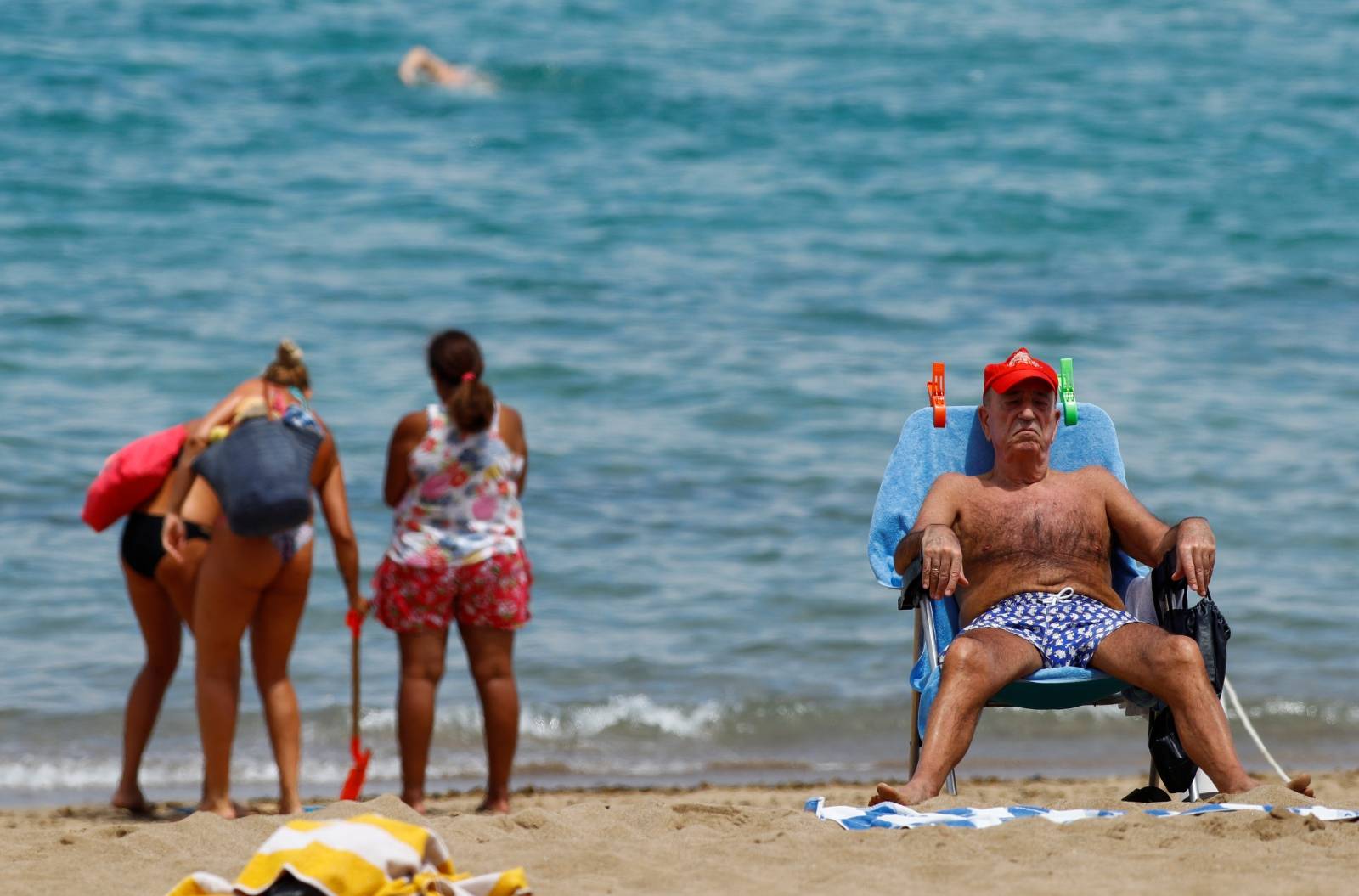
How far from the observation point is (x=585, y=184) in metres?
14.0

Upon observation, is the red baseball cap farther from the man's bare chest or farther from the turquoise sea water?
the turquoise sea water

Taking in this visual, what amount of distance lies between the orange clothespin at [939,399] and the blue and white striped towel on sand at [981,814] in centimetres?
133

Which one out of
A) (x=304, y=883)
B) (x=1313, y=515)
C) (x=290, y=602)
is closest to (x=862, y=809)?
(x=304, y=883)

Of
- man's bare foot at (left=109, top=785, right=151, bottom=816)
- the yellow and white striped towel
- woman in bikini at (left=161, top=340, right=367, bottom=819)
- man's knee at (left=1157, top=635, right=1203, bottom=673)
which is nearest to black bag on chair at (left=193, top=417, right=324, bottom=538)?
woman in bikini at (left=161, top=340, right=367, bottom=819)

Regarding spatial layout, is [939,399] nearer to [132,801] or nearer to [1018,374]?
[1018,374]

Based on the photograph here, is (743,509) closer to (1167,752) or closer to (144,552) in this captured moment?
(144,552)

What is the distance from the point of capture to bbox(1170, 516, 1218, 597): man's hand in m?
4.27

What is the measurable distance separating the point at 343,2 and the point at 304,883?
16.1 m

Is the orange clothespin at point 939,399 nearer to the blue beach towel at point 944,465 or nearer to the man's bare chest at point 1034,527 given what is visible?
the blue beach towel at point 944,465

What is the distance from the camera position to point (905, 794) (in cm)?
405

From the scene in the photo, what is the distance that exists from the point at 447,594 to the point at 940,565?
1.69 metres

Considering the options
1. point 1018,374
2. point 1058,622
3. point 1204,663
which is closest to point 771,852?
point 1058,622

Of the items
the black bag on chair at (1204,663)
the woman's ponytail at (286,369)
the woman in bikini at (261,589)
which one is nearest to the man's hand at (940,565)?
the black bag on chair at (1204,663)

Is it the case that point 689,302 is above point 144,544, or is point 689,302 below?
above
